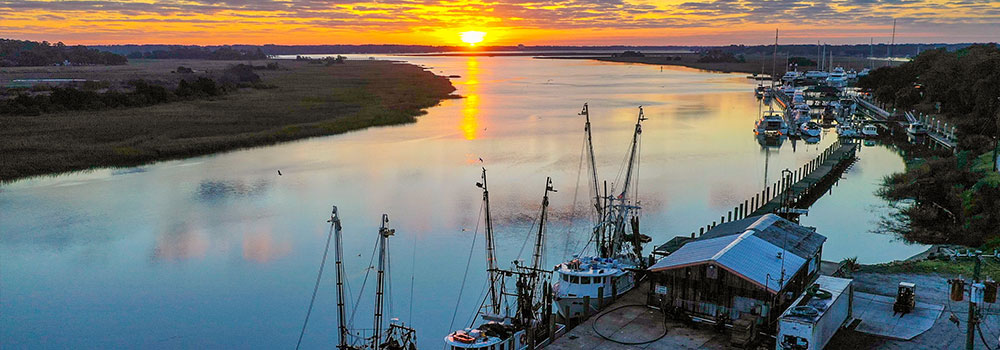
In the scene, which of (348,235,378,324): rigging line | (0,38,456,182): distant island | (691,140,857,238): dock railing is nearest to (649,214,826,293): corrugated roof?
(691,140,857,238): dock railing

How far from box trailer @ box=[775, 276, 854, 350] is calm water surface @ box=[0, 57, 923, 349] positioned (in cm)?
1130

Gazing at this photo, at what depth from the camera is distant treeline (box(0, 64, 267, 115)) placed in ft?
266

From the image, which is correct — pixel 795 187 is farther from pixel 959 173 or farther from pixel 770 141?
pixel 770 141

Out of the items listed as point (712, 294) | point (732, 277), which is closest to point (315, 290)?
point (712, 294)

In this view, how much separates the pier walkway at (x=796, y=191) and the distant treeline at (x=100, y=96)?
232 ft

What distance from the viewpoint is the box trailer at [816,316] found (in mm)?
Answer: 20953

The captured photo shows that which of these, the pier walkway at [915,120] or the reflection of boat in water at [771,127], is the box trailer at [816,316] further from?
the reflection of boat in water at [771,127]

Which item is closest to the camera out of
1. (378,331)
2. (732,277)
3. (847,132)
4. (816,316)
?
(816,316)

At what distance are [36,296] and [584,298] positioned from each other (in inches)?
810

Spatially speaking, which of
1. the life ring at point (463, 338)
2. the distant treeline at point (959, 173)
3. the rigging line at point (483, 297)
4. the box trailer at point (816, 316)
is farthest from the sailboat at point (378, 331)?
the distant treeline at point (959, 173)

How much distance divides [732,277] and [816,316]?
2847mm

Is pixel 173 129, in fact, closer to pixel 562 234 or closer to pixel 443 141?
pixel 443 141

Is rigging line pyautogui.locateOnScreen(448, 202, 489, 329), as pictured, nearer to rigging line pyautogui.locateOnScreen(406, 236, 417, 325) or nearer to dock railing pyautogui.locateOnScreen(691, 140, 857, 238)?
rigging line pyautogui.locateOnScreen(406, 236, 417, 325)

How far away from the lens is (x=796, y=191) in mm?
50344
